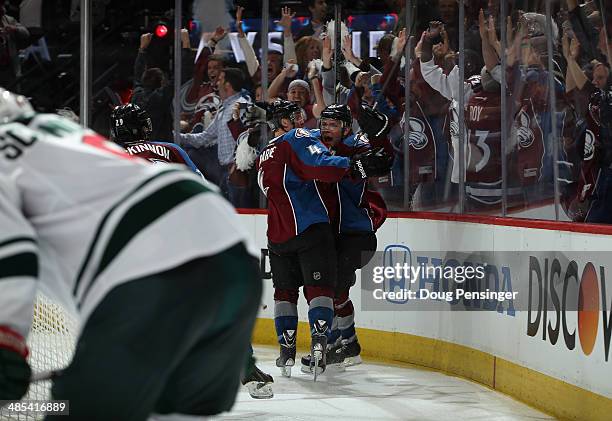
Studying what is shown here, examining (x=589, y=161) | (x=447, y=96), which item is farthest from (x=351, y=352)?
→ (x=589, y=161)

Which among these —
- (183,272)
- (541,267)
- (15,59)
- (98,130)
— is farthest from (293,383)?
(15,59)

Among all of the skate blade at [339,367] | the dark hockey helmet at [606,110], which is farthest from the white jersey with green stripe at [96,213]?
the skate blade at [339,367]

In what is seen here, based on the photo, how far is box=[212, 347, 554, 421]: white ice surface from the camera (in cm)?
495

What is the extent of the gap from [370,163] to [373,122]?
89 cm

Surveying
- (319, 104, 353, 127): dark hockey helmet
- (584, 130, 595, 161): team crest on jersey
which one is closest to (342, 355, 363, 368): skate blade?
(319, 104, 353, 127): dark hockey helmet

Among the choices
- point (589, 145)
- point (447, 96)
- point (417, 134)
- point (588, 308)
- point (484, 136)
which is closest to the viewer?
point (588, 308)

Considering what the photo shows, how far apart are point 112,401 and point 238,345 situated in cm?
26

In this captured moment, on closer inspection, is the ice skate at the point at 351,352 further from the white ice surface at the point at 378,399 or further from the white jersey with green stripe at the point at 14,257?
the white jersey with green stripe at the point at 14,257

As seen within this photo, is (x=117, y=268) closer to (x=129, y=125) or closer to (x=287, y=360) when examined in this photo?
(x=129, y=125)

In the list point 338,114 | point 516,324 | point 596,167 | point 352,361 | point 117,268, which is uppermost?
point 338,114

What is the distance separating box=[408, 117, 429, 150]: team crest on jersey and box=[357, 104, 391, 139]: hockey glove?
0.50m

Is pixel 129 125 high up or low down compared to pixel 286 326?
up

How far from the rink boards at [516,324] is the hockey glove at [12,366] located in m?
2.80

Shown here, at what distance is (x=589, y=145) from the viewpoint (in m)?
5.21
